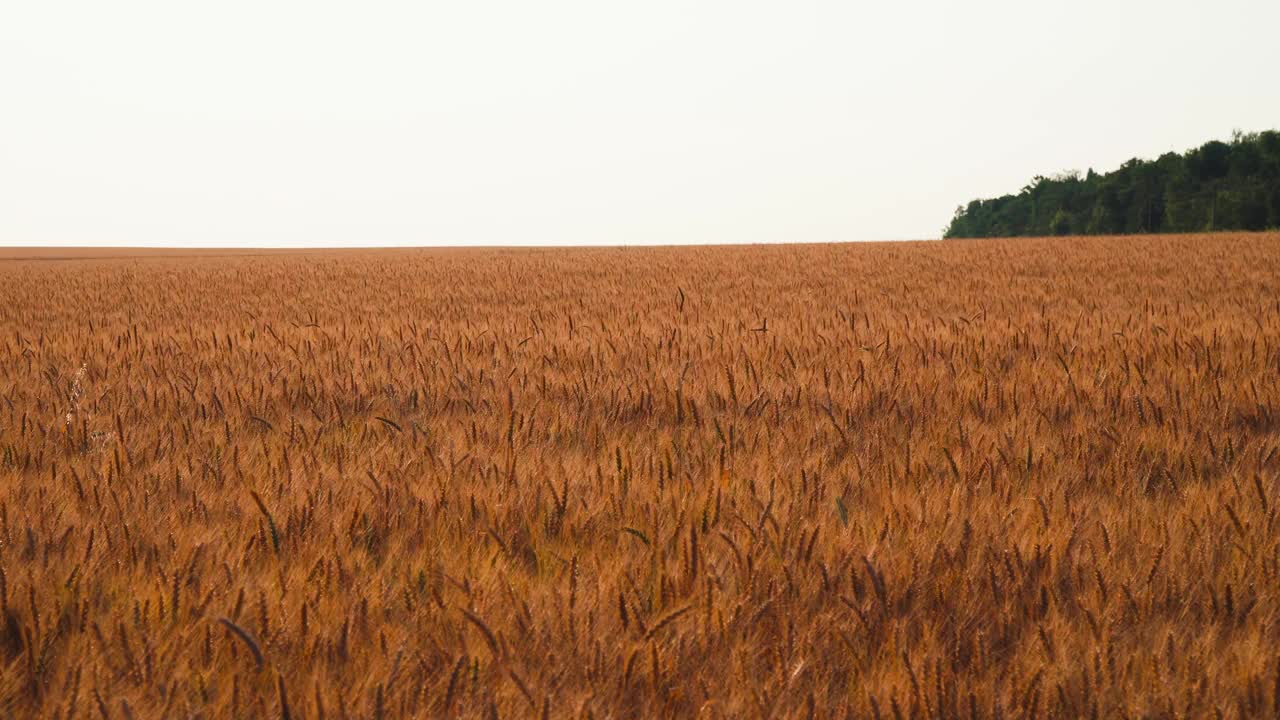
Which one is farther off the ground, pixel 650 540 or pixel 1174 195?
pixel 1174 195

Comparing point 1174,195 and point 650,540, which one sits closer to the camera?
point 650,540

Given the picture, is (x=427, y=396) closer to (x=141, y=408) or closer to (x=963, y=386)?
(x=141, y=408)

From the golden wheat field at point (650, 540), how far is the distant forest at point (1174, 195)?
53.8m

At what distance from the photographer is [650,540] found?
1691 mm

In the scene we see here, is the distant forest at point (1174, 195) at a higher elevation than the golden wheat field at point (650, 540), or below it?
higher

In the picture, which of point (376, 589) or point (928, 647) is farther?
point (376, 589)

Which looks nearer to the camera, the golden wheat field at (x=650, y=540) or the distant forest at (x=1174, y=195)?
the golden wheat field at (x=650, y=540)

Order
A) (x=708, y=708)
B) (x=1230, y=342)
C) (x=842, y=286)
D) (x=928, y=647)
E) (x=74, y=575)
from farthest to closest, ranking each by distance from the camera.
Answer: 1. (x=842, y=286)
2. (x=1230, y=342)
3. (x=74, y=575)
4. (x=928, y=647)
5. (x=708, y=708)

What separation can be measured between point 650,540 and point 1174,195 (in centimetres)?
6459

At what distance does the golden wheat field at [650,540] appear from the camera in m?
1.18

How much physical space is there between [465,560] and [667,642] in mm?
483

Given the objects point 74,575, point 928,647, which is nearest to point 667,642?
point 928,647

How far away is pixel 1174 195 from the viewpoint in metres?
55.0

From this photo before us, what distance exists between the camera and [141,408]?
10.6 feet
